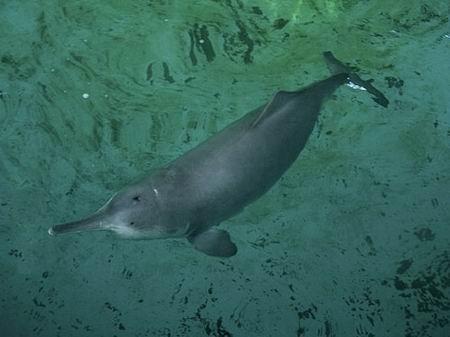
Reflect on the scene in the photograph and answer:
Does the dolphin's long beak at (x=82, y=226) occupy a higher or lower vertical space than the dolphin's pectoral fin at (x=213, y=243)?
higher

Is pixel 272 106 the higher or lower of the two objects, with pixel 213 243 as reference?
higher

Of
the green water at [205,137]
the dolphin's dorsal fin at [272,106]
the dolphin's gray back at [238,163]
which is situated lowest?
the green water at [205,137]

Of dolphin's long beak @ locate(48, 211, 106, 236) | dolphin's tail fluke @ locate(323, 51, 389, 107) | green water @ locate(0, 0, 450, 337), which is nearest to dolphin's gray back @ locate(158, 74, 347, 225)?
dolphin's long beak @ locate(48, 211, 106, 236)

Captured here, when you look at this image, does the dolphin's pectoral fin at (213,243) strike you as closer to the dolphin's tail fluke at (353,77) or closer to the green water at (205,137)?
the green water at (205,137)

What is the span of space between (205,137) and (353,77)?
1.68 meters

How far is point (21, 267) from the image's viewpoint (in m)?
5.52

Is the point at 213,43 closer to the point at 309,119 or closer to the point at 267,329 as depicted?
the point at 309,119

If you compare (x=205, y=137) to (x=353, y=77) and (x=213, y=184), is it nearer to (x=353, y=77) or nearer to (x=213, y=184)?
(x=213, y=184)

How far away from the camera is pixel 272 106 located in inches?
181

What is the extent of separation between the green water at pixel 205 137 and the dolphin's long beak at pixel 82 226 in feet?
3.80

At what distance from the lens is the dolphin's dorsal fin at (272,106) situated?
15.0ft

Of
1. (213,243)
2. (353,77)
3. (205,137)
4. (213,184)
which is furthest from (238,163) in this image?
(353,77)

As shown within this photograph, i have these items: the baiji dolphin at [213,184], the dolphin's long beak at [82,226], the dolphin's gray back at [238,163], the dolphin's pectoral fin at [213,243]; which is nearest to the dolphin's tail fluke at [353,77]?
the baiji dolphin at [213,184]

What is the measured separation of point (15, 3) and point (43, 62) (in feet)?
3.40
